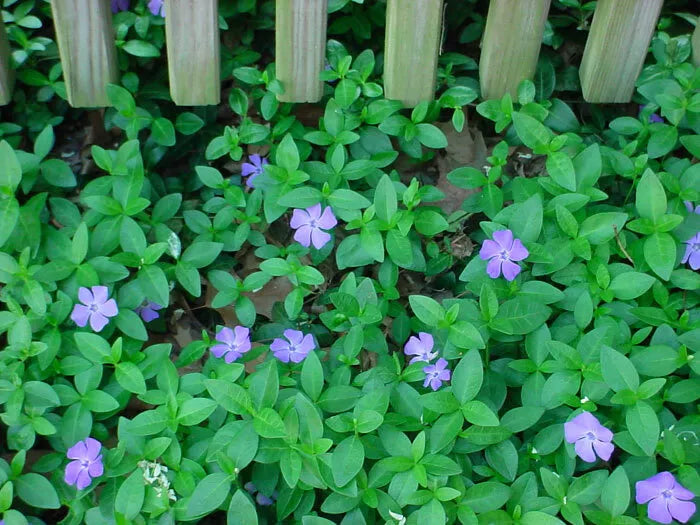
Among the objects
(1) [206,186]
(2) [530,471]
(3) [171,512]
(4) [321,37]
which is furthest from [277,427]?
(4) [321,37]

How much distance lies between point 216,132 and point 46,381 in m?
1.05

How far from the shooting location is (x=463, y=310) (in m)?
2.25

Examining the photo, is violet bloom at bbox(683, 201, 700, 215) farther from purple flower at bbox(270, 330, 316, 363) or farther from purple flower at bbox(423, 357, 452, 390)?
purple flower at bbox(270, 330, 316, 363)

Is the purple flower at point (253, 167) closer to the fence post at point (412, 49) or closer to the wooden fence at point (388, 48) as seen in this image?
the wooden fence at point (388, 48)

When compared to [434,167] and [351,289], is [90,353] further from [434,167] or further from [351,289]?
[434,167]

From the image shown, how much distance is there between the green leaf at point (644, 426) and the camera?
1978 mm

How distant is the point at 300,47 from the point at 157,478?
137 centimetres

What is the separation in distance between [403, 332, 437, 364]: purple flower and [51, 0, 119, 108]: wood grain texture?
1284mm

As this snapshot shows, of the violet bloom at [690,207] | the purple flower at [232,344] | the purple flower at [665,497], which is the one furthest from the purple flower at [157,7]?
the purple flower at [665,497]

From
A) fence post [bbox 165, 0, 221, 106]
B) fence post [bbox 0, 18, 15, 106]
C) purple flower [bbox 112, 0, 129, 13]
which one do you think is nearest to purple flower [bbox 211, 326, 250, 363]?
fence post [bbox 165, 0, 221, 106]

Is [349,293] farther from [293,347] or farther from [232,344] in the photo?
[232,344]

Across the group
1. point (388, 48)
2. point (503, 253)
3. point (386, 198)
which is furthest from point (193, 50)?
point (503, 253)

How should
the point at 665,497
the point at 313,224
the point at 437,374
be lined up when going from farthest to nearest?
the point at 313,224
the point at 437,374
the point at 665,497

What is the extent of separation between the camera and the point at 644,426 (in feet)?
6.55
